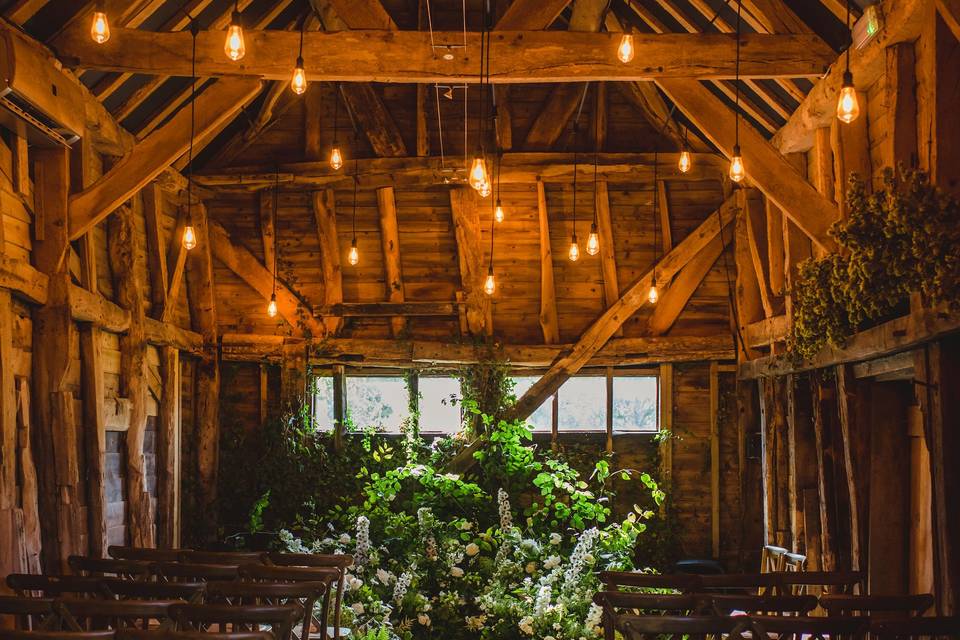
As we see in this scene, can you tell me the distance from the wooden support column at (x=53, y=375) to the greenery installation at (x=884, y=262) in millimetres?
5360

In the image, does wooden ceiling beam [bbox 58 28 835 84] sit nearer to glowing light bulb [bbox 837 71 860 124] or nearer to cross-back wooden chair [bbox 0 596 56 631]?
glowing light bulb [bbox 837 71 860 124]

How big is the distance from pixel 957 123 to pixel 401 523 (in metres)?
6.35

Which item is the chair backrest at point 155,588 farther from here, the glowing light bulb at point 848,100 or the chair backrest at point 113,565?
the glowing light bulb at point 848,100

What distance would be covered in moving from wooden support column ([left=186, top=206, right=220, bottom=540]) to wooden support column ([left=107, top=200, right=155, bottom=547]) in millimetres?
1658

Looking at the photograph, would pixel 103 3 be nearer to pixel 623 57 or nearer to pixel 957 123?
pixel 623 57

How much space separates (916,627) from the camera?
4.13 m

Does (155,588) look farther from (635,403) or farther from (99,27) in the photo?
(635,403)

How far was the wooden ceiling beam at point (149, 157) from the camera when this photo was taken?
743 cm

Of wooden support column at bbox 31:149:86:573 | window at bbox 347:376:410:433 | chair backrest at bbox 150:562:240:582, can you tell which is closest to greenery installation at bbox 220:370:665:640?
window at bbox 347:376:410:433

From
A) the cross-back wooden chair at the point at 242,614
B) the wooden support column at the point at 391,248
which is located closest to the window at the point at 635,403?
the wooden support column at the point at 391,248

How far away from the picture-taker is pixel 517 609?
7871 mm

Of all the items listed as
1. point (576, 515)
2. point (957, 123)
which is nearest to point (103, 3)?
point (957, 123)

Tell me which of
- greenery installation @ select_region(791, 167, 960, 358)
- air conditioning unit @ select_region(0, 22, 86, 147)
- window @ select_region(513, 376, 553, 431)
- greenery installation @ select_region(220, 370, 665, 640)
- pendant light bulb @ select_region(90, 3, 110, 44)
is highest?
air conditioning unit @ select_region(0, 22, 86, 147)

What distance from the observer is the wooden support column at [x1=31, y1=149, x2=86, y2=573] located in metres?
6.95
